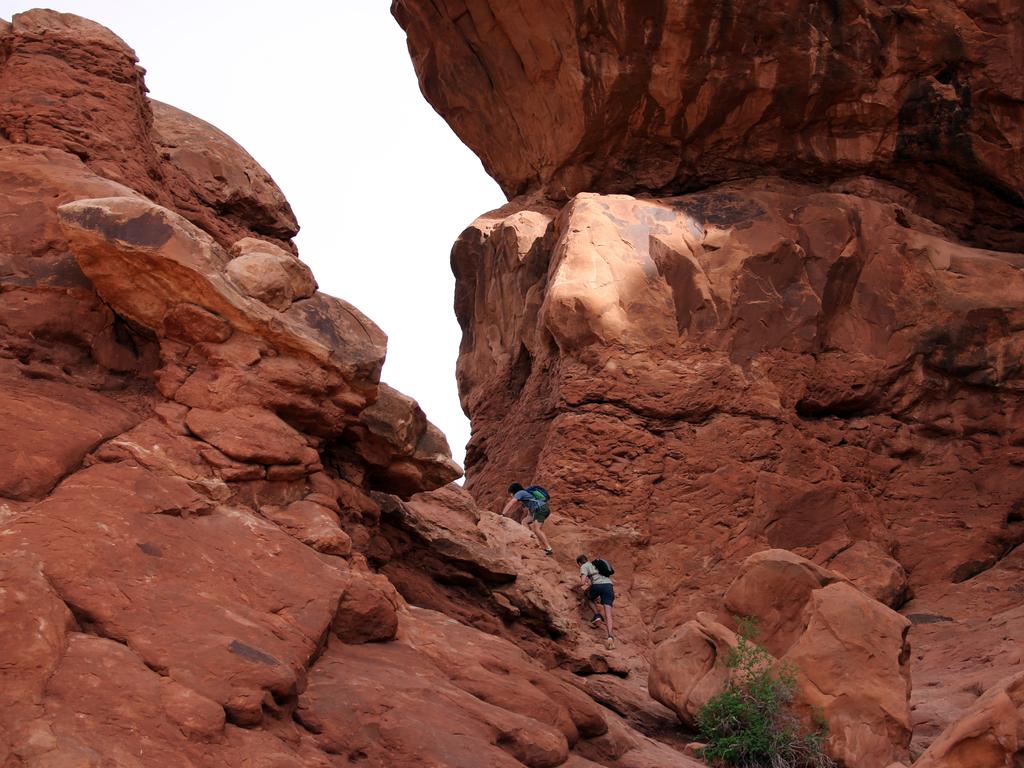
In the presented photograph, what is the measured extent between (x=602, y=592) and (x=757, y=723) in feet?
11.3

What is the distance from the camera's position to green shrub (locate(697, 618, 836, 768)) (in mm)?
9617

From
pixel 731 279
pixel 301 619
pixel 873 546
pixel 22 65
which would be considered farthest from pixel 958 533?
pixel 22 65

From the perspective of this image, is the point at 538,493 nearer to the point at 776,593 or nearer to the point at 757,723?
the point at 776,593

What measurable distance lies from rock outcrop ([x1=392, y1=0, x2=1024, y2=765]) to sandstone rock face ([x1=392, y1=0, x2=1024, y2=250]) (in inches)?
1.3

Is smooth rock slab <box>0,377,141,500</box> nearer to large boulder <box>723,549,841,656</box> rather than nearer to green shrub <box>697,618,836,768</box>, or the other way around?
green shrub <box>697,618,836,768</box>

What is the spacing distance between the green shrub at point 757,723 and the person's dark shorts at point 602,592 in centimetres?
275

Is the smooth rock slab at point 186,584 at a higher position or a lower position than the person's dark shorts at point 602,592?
lower

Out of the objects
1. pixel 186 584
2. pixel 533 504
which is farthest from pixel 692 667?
pixel 186 584

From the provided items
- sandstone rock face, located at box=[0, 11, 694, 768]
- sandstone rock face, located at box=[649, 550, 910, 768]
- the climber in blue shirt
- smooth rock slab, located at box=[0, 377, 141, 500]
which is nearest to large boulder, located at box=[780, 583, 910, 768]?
sandstone rock face, located at box=[649, 550, 910, 768]

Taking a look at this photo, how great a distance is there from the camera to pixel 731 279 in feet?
54.7

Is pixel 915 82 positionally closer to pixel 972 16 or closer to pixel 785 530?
pixel 972 16

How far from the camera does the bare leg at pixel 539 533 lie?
45.1ft

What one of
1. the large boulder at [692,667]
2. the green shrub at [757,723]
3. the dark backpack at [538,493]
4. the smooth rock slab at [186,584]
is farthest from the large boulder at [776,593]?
the smooth rock slab at [186,584]

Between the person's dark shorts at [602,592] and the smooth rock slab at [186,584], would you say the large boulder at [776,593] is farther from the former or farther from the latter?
the smooth rock slab at [186,584]
